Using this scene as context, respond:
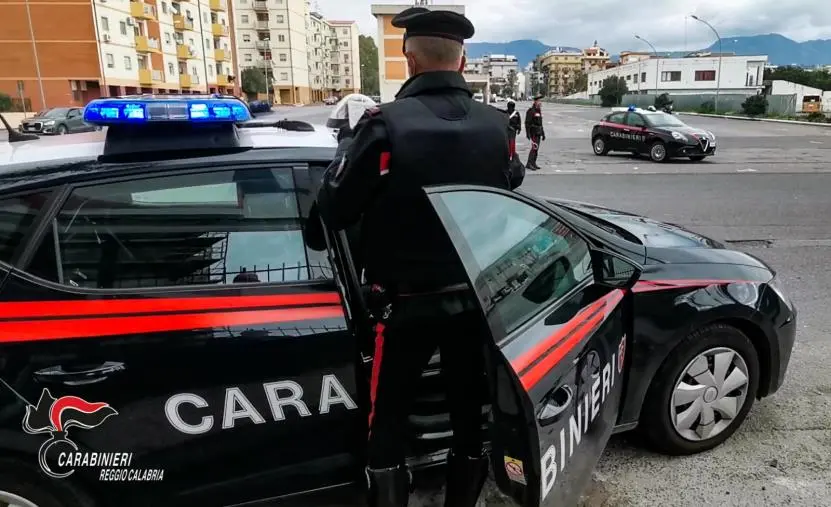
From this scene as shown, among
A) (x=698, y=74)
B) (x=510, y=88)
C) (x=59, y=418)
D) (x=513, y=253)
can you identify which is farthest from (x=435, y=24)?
(x=510, y=88)

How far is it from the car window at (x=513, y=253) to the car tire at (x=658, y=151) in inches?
576

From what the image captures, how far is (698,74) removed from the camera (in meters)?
85.9

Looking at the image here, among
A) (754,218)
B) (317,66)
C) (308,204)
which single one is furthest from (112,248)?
(317,66)

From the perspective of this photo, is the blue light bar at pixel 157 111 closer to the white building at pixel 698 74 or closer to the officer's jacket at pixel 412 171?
the officer's jacket at pixel 412 171

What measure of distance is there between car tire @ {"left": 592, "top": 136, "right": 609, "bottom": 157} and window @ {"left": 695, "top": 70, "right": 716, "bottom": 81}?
7899cm

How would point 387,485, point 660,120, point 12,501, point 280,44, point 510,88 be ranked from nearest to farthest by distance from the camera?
point 12,501, point 387,485, point 660,120, point 280,44, point 510,88

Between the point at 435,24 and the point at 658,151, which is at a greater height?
the point at 435,24

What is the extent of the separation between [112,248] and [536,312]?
1383 millimetres

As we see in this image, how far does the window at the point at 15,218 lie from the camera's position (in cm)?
182

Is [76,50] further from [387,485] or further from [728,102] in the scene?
[387,485]

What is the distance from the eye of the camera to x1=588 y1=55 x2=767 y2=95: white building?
270ft

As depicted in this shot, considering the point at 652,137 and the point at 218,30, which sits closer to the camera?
the point at 652,137

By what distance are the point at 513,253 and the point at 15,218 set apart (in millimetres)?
1520

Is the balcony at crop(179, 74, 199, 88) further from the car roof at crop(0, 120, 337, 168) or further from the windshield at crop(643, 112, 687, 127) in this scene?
the car roof at crop(0, 120, 337, 168)
